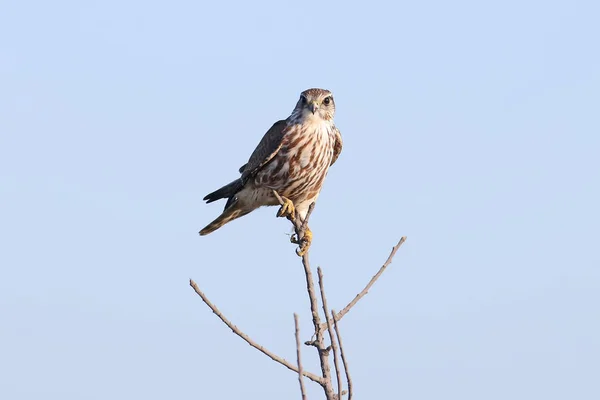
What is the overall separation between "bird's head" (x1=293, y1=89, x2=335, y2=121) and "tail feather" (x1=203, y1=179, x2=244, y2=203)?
0.85m

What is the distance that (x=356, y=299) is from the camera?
4637 mm

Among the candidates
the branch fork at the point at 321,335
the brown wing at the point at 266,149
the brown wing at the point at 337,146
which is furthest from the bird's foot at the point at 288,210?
the branch fork at the point at 321,335

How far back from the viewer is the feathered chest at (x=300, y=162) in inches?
304

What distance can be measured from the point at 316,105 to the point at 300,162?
542 mm

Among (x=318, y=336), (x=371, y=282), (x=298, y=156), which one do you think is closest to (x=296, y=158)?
(x=298, y=156)

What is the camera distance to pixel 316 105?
7887mm

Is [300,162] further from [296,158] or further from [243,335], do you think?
[243,335]

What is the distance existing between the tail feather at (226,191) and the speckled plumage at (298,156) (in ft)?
0.33

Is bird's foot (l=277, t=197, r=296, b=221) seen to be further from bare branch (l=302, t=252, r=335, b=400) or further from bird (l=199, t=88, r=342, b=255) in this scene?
bare branch (l=302, t=252, r=335, b=400)

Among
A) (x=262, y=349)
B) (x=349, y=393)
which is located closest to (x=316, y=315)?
(x=262, y=349)

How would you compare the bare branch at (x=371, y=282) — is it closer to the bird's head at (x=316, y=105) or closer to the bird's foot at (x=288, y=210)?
the bird's foot at (x=288, y=210)

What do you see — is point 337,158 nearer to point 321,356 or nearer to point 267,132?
point 267,132

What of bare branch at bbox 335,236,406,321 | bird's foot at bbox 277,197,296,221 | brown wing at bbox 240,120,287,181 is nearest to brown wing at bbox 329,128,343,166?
brown wing at bbox 240,120,287,181

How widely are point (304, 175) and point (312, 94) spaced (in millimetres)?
752
